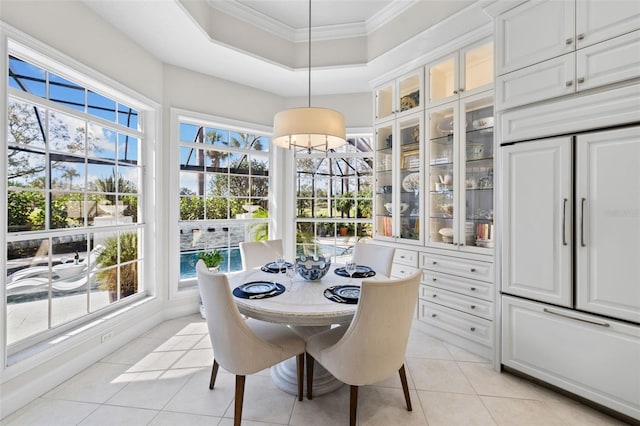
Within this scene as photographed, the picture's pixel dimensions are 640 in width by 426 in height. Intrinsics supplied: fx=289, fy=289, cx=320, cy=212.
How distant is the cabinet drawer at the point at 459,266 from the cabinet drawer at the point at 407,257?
0.10 m

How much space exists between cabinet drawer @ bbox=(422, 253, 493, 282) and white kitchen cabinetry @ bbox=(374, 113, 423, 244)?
0.81 ft

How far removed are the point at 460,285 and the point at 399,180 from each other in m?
1.25

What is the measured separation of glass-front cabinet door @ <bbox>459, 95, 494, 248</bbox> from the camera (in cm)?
253

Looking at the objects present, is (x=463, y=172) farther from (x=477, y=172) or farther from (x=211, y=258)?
(x=211, y=258)

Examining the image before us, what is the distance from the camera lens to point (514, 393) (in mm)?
1997

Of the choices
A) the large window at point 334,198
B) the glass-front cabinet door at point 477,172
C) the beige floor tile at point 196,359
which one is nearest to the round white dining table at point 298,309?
the beige floor tile at point 196,359

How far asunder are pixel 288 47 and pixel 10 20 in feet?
7.51

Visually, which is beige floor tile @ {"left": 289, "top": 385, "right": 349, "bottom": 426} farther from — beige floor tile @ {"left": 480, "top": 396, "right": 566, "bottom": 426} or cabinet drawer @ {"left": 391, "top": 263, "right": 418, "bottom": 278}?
cabinet drawer @ {"left": 391, "top": 263, "right": 418, "bottom": 278}

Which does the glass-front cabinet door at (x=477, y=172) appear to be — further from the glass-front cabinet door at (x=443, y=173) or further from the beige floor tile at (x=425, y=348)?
the beige floor tile at (x=425, y=348)

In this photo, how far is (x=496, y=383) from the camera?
6.93ft

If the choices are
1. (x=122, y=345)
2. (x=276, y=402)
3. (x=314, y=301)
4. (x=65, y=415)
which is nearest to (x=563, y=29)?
(x=314, y=301)

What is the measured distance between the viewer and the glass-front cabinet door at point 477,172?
2527 millimetres

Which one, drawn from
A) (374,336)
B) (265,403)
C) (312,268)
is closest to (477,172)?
(312,268)

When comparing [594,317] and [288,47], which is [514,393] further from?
[288,47]
